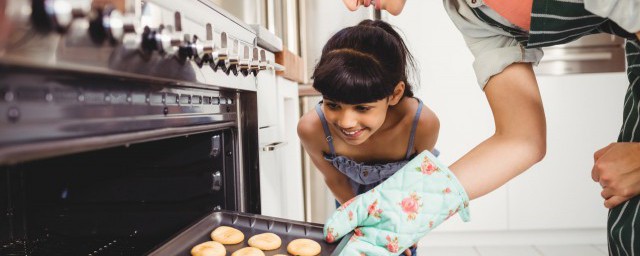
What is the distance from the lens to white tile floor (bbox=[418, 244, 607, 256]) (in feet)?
7.58

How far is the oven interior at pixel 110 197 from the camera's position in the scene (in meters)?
0.80

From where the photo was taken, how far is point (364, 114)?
1179 mm

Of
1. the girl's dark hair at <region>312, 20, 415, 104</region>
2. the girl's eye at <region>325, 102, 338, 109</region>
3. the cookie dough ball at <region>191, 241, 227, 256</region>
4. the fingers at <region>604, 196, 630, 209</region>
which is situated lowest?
the cookie dough ball at <region>191, 241, 227, 256</region>

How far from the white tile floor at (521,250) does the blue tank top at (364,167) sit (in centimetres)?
115

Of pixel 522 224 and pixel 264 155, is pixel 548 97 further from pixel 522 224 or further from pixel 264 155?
pixel 264 155

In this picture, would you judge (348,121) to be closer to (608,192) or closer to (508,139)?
(508,139)

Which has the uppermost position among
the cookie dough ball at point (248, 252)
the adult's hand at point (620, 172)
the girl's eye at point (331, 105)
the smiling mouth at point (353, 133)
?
the girl's eye at point (331, 105)

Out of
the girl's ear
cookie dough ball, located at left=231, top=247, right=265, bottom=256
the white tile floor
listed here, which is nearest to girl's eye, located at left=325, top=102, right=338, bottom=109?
the girl's ear

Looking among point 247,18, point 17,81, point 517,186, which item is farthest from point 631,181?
point 517,186

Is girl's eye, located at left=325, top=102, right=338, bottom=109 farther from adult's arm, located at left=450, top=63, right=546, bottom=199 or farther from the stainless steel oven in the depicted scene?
adult's arm, located at left=450, top=63, right=546, bottom=199

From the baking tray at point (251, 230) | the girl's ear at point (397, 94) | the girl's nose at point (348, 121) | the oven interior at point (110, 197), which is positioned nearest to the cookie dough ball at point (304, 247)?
the baking tray at point (251, 230)

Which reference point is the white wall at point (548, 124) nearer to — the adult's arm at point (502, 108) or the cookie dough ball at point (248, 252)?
the adult's arm at point (502, 108)

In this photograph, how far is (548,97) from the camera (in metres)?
2.34

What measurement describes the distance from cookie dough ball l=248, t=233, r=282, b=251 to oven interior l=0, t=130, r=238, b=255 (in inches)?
4.4
